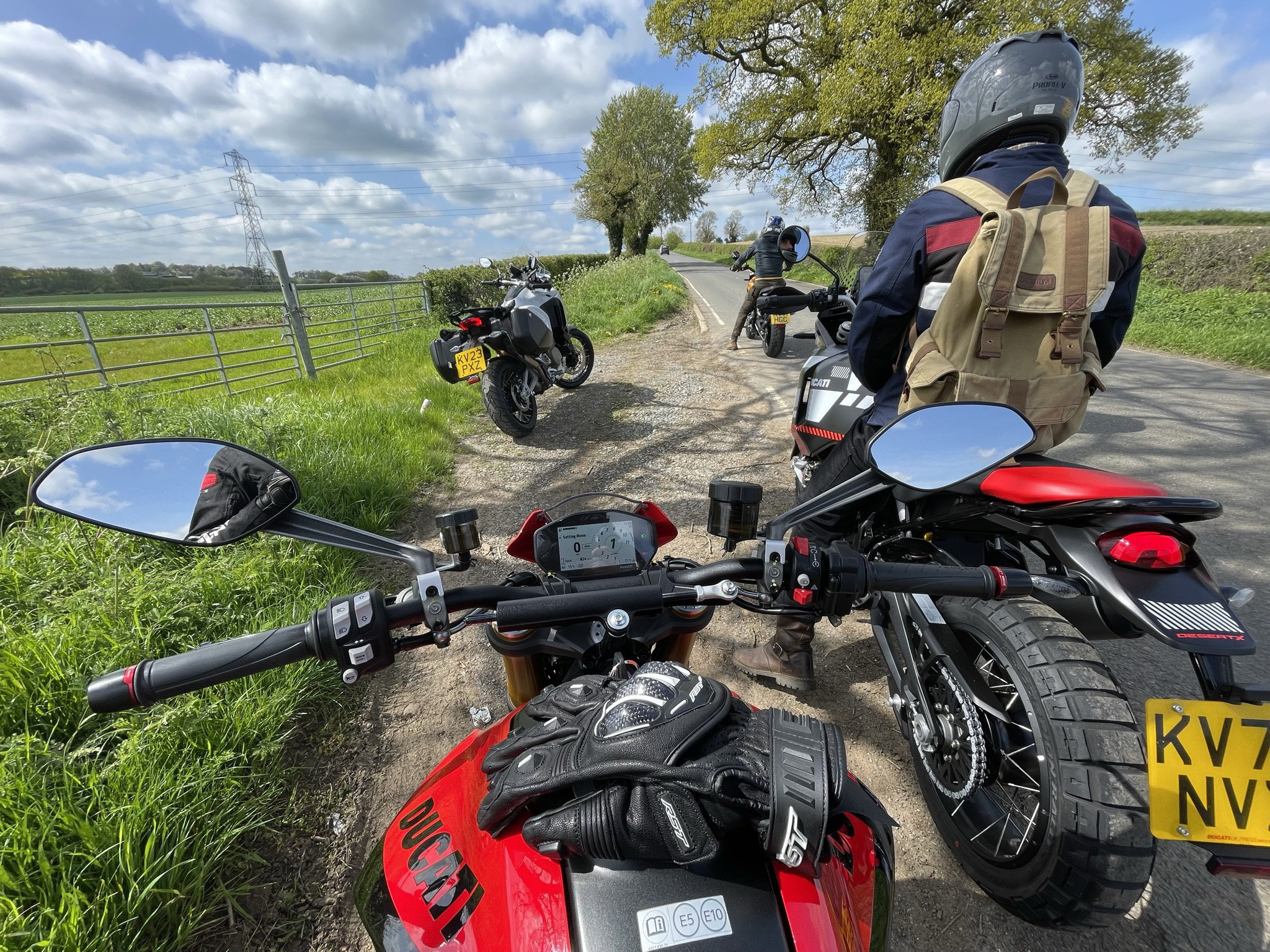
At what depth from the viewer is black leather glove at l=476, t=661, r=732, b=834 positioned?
669 millimetres

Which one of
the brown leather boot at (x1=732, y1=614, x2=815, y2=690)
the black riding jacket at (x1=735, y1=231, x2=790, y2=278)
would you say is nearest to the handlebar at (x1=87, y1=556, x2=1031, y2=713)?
the brown leather boot at (x1=732, y1=614, x2=815, y2=690)

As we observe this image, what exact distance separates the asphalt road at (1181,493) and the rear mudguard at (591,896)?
1.05 m

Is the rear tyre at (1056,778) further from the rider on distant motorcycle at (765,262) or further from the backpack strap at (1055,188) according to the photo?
the rider on distant motorcycle at (765,262)

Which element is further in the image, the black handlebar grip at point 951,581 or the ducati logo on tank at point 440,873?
the black handlebar grip at point 951,581

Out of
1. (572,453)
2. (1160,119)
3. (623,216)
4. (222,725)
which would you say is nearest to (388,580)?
(222,725)

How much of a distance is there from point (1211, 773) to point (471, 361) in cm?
519

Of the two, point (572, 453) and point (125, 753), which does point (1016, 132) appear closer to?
point (125, 753)

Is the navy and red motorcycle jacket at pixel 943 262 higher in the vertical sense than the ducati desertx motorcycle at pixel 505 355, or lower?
higher

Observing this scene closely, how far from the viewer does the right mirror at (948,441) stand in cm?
109

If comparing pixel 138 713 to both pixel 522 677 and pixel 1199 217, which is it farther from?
pixel 1199 217

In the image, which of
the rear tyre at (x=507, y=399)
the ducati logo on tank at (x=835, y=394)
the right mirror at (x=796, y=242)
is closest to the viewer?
the ducati logo on tank at (x=835, y=394)

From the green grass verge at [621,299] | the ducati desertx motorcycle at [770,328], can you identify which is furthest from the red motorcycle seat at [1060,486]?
the green grass verge at [621,299]

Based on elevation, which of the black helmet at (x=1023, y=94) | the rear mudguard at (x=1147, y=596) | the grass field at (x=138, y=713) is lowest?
the grass field at (x=138, y=713)

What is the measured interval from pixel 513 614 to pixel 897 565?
0.69 m
